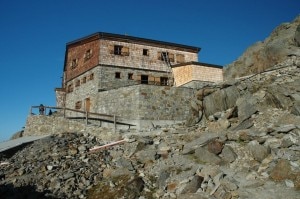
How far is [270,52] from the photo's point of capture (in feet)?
121

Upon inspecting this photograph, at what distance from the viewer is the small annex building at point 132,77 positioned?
1083 inches

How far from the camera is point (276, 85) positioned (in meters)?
20.4

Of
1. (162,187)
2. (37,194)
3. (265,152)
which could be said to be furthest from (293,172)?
(37,194)

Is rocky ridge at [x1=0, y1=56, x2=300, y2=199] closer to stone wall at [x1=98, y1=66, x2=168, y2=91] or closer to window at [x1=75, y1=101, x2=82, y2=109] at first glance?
stone wall at [x1=98, y1=66, x2=168, y2=91]

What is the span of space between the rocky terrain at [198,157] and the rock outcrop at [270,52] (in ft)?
39.0

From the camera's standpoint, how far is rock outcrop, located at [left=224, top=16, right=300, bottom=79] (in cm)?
3319

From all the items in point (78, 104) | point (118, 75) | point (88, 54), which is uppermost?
point (88, 54)

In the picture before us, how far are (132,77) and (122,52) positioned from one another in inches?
131

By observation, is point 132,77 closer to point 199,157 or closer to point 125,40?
point 125,40

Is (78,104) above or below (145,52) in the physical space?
below

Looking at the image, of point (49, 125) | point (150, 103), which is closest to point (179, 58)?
point (150, 103)

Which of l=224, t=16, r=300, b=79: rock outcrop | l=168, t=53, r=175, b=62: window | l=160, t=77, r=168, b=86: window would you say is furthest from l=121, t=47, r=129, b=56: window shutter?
l=224, t=16, r=300, b=79: rock outcrop

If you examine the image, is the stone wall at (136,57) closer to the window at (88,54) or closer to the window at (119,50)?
the window at (119,50)

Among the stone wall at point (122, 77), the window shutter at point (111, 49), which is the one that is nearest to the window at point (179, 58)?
the stone wall at point (122, 77)
